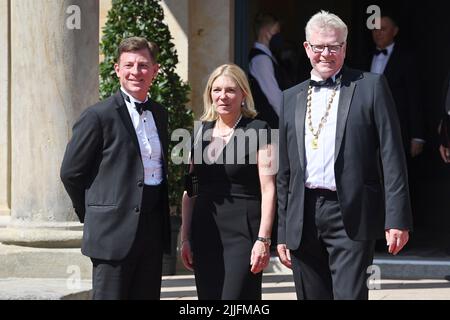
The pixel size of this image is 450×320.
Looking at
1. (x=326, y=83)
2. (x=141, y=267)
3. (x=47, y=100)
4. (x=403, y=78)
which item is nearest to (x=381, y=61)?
(x=403, y=78)

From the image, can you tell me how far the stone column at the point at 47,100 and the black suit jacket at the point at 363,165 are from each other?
2.60 meters

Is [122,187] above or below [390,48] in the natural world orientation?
below

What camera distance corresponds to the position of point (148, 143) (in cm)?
660

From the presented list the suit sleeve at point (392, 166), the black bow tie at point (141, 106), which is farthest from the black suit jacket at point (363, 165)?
the black bow tie at point (141, 106)

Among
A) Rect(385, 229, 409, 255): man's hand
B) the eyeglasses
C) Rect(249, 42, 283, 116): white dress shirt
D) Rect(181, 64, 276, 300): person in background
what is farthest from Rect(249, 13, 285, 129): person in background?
Rect(385, 229, 409, 255): man's hand

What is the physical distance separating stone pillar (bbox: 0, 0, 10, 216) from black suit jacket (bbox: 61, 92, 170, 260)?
469 centimetres

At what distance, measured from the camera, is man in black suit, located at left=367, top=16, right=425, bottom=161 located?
1105 centimetres

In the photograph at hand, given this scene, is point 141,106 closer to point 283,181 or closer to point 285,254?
point 283,181

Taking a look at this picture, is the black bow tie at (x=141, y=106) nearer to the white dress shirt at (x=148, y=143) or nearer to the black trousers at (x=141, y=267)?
the white dress shirt at (x=148, y=143)

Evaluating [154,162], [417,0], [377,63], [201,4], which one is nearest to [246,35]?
[201,4]

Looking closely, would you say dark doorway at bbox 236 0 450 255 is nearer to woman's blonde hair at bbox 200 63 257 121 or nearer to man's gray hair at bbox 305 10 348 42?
woman's blonde hair at bbox 200 63 257 121

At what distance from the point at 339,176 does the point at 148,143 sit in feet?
3.50

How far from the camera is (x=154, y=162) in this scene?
21.6 ft
